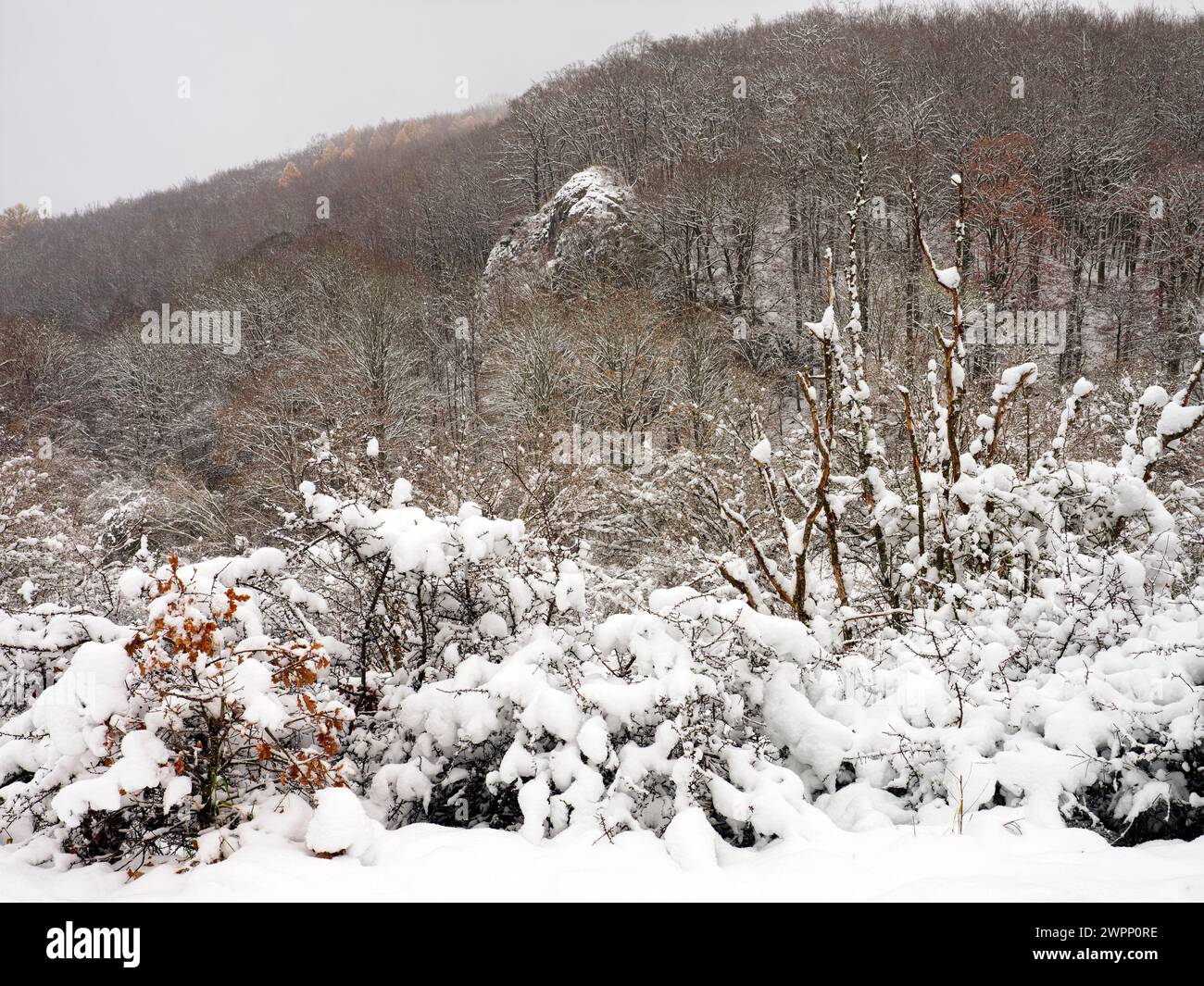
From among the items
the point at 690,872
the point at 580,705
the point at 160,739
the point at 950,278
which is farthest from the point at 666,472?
the point at 160,739

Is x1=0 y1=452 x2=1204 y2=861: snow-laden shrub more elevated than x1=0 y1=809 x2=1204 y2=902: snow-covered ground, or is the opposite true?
x1=0 y1=452 x2=1204 y2=861: snow-laden shrub

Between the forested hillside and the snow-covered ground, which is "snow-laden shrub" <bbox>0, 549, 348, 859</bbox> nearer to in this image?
the forested hillside

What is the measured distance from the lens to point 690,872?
2.35m

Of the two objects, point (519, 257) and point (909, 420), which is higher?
point (519, 257)

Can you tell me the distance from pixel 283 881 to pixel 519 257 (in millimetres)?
34062

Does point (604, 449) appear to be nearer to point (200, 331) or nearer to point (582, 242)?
point (582, 242)

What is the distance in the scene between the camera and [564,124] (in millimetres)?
44969

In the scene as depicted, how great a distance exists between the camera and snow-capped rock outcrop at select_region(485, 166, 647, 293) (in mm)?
30875

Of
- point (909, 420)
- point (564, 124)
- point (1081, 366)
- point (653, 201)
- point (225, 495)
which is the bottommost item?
point (225, 495)
